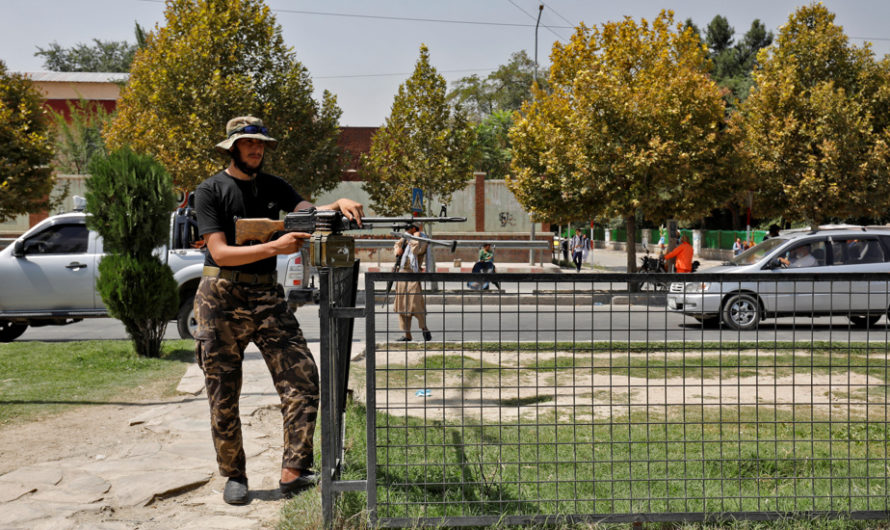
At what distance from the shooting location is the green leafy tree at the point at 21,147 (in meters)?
24.2

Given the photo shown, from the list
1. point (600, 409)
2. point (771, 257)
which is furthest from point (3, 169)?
point (600, 409)

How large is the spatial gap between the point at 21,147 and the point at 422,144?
→ 14046 millimetres

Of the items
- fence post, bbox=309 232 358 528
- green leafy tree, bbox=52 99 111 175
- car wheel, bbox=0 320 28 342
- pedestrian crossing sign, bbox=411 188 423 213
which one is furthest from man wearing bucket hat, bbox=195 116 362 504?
green leafy tree, bbox=52 99 111 175

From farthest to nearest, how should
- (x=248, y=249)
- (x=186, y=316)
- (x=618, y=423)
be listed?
1. (x=186, y=316)
2. (x=248, y=249)
3. (x=618, y=423)

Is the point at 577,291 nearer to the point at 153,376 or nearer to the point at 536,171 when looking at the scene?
the point at 153,376

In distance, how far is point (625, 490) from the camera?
4.15 metres

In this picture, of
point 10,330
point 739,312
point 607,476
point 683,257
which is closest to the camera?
point 739,312

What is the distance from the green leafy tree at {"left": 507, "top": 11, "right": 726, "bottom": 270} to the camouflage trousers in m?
19.3

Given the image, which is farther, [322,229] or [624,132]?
[624,132]

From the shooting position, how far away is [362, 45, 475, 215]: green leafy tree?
102ft

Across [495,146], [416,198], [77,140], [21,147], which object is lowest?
[416,198]

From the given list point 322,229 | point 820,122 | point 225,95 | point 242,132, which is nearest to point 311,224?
point 322,229

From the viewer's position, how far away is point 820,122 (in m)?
27.4

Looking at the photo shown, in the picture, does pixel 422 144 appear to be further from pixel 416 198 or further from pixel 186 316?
pixel 186 316
